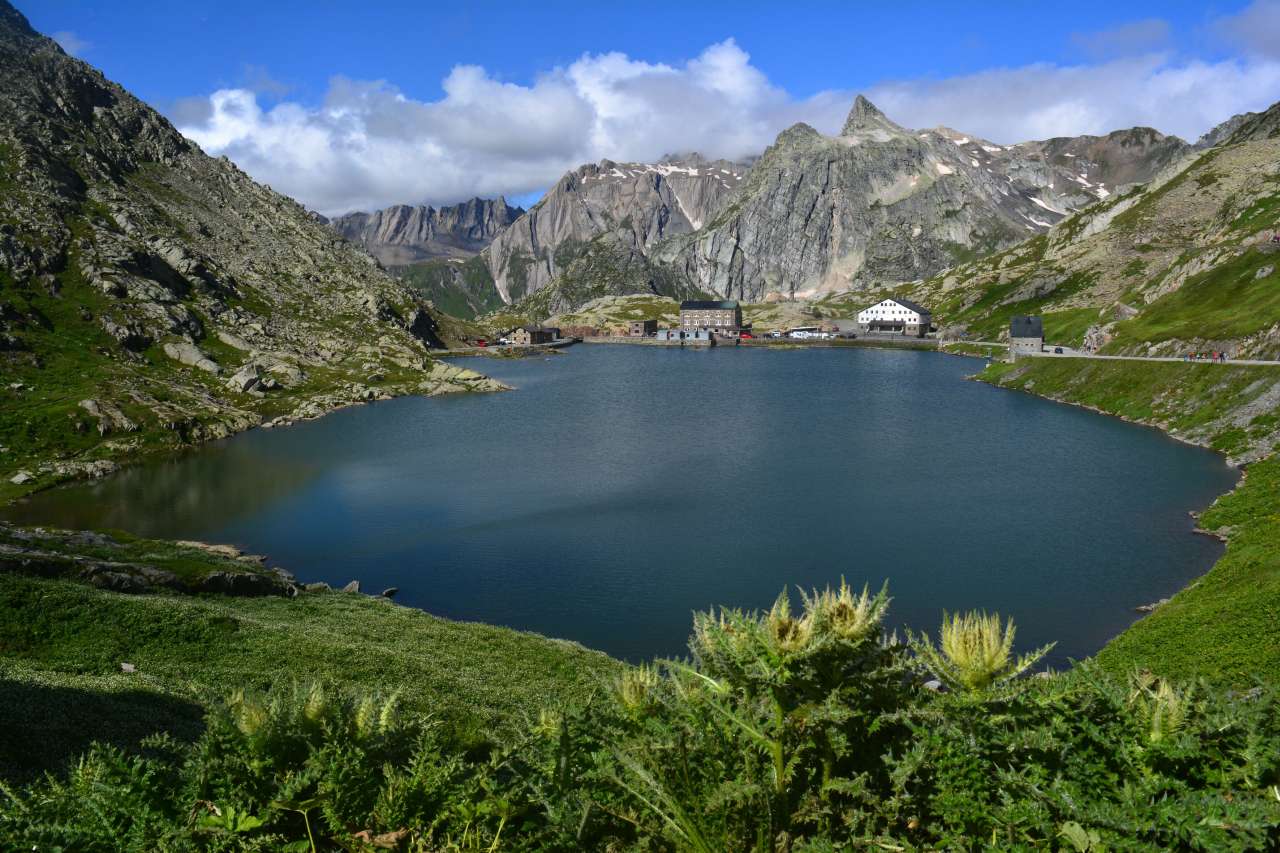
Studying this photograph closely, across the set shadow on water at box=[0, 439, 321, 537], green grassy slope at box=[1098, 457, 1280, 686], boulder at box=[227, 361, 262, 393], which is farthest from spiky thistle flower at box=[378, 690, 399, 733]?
boulder at box=[227, 361, 262, 393]

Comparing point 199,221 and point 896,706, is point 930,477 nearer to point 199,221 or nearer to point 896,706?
point 896,706

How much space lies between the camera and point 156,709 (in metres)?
18.4

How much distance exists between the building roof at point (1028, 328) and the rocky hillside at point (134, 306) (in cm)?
10876

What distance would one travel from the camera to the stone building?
142 metres

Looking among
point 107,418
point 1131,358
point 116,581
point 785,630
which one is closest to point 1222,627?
point 785,630

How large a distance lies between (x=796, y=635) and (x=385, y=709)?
463 cm

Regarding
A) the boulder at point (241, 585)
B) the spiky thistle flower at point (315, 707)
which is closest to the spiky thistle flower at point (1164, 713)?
the spiky thistle flower at point (315, 707)

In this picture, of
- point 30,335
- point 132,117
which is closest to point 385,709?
point 30,335

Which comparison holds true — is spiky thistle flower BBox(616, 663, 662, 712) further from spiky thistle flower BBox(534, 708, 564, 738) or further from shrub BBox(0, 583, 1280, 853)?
shrub BBox(0, 583, 1280, 853)

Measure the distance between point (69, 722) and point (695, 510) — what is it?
1862 inches

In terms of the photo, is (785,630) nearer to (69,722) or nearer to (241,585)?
(69,722)

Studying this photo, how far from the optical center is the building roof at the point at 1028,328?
468 feet

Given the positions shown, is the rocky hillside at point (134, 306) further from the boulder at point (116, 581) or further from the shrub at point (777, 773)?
the shrub at point (777, 773)

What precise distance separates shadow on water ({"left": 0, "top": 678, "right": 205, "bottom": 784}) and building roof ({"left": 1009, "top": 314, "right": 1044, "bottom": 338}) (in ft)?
498
